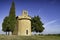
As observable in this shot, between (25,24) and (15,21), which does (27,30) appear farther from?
(15,21)

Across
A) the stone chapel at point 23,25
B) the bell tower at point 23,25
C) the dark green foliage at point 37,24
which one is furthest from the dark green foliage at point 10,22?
the dark green foliage at point 37,24

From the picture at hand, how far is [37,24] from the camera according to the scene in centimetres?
4597

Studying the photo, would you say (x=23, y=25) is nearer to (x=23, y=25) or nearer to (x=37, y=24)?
(x=23, y=25)

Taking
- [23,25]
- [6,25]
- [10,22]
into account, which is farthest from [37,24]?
[6,25]

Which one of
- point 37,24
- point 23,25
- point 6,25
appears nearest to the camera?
point 23,25

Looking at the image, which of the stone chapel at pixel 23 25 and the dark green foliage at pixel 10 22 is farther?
the dark green foliage at pixel 10 22

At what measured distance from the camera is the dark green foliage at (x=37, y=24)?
45688 mm

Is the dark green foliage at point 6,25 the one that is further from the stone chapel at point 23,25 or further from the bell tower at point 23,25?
the bell tower at point 23,25

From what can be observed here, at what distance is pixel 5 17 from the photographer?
46.3 meters

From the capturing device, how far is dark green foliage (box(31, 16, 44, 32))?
150 ft

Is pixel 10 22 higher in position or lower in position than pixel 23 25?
higher

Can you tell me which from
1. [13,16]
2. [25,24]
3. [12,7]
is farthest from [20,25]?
[12,7]

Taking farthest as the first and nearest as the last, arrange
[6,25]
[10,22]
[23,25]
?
1. [6,25]
2. [10,22]
3. [23,25]

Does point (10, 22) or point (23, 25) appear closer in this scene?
point (23, 25)
